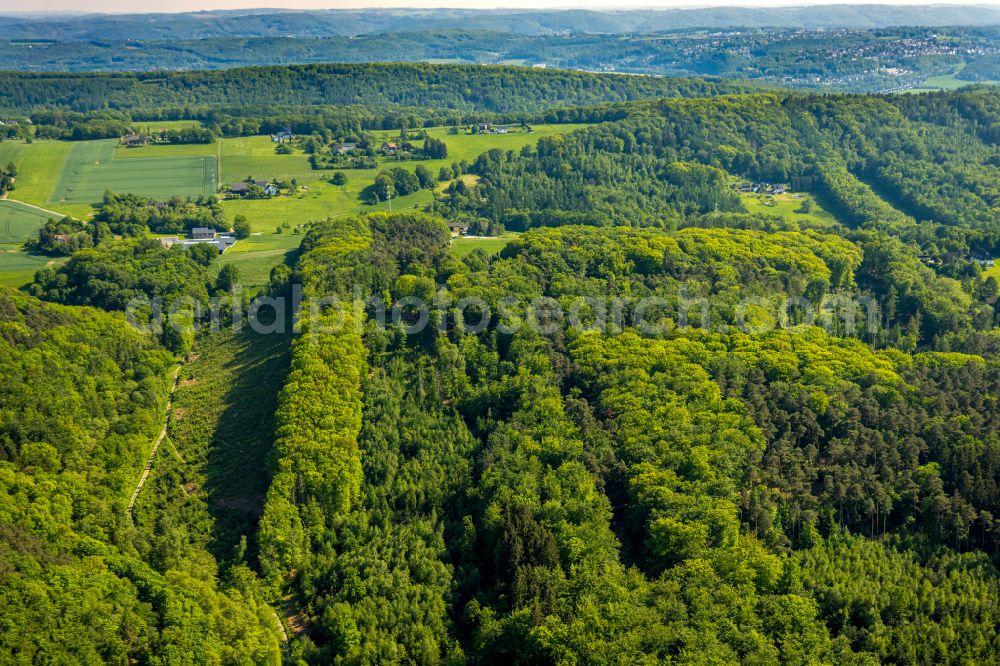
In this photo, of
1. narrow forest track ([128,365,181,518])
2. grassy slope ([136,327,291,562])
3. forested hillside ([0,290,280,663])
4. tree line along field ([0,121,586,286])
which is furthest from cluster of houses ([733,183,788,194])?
forested hillside ([0,290,280,663])

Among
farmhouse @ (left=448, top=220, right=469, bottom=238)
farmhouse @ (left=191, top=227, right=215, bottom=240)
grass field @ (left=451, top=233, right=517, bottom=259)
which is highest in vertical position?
farmhouse @ (left=448, top=220, right=469, bottom=238)

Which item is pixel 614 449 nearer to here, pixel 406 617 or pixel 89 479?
pixel 406 617

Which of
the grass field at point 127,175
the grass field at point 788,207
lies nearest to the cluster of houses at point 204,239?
the grass field at point 127,175

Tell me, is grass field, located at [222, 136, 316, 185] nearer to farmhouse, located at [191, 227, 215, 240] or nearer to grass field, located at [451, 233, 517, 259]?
farmhouse, located at [191, 227, 215, 240]

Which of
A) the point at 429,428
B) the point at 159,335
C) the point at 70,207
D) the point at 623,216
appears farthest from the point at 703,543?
the point at 70,207

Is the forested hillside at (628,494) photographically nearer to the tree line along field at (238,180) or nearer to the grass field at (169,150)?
the tree line along field at (238,180)
